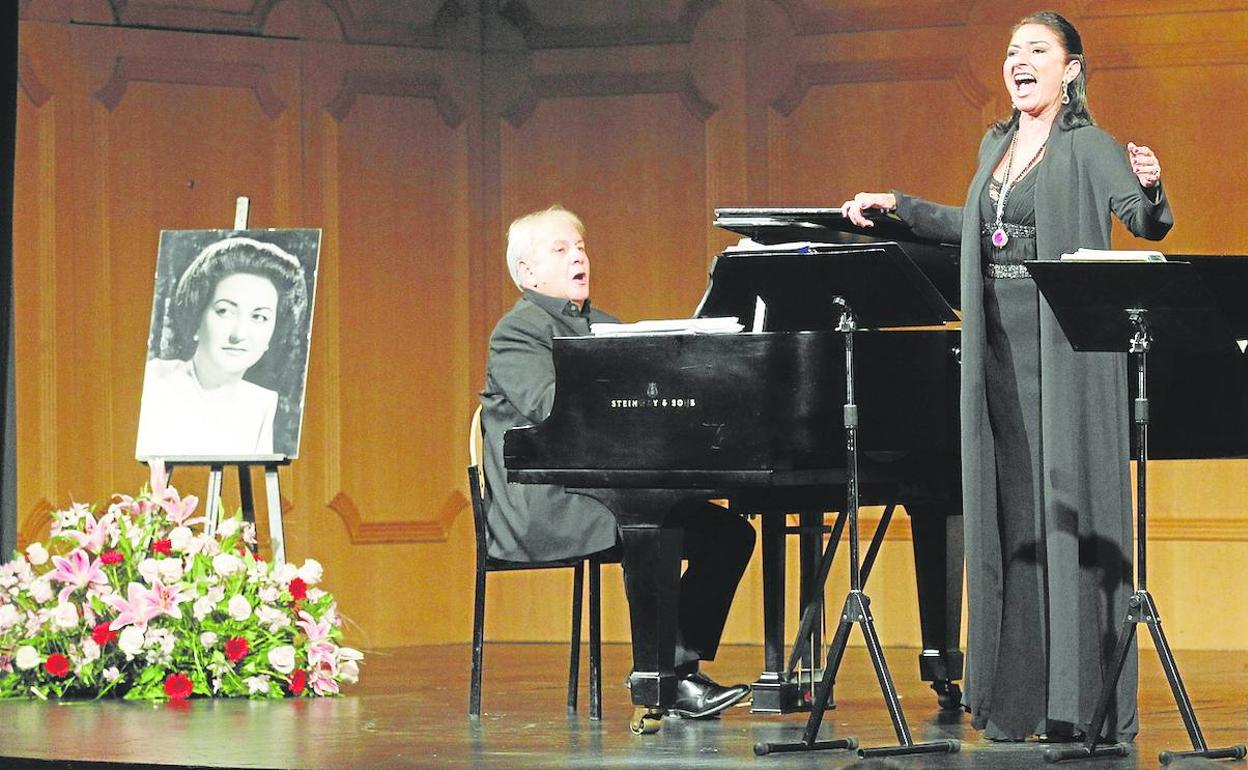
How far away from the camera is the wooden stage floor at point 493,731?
4051mm

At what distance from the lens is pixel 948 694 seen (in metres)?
5.02

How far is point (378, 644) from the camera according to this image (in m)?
7.28

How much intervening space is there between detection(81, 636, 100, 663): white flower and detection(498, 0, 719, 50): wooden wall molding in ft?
10.4

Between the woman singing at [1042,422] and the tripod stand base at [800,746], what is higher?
the woman singing at [1042,422]

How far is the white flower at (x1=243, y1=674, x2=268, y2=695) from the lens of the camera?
5344 millimetres

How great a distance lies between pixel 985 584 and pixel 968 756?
416 millimetres

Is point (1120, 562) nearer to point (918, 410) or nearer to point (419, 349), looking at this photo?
point (918, 410)

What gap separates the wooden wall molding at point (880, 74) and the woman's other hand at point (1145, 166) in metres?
2.97

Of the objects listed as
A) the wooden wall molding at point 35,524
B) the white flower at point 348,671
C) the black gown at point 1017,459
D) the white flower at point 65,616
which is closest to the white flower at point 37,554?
the white flower at point 65,616

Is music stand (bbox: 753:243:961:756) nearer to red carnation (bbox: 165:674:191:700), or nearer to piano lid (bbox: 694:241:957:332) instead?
piano lid (bbox: 694:241:957:332)

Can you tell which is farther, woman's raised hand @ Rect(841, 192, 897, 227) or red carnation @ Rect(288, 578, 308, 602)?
red carnation @ Rect(288, 578, 308, 602)

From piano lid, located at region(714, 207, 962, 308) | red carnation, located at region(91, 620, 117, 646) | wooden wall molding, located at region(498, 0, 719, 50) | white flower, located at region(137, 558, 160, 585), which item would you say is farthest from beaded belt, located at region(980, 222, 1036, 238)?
wooden wall molding, located at region(498, 0, 719, 50)

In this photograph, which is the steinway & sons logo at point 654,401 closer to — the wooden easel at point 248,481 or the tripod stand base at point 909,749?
the tripod stand base at point 909,749

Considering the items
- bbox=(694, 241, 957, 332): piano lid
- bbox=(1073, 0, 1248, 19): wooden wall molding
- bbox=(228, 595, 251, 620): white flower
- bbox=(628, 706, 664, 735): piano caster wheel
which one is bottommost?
bbox=(628, 706, 664, 735): piano caster wheel
